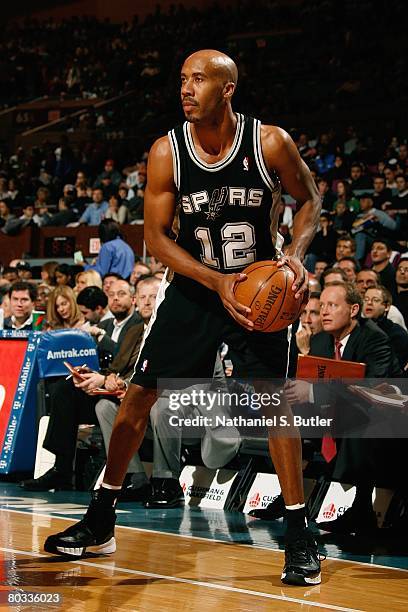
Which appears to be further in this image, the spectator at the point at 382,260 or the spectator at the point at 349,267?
the spectator at the point at 382,260

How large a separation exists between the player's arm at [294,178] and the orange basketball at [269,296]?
160 mm

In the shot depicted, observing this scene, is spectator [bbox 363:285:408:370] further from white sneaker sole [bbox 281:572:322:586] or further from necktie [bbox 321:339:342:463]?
white sneaker sole [bbox 281:572:322:586]

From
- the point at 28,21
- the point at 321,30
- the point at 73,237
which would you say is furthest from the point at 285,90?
the point at 28,21

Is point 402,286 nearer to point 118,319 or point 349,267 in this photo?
point 349,267

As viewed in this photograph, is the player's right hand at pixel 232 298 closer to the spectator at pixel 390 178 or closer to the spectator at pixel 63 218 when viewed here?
the spectator at pixel 390 178

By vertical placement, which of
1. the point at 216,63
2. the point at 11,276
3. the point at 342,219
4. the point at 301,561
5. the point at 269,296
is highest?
the point at 342,219

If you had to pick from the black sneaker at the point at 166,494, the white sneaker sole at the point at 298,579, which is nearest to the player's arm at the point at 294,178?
the white sneaker sole at the point at 298,579

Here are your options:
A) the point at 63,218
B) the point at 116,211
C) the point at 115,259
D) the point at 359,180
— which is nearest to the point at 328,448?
the point at 115,259

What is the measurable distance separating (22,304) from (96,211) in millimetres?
7742

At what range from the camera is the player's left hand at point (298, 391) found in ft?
18.0

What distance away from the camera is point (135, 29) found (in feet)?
86.4

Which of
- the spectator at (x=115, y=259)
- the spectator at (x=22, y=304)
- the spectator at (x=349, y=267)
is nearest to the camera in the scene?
the spectator at (x=22, y=304)

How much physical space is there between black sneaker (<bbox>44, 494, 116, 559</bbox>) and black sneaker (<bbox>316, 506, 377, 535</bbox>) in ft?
4.66

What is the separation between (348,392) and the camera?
523 centimetres
